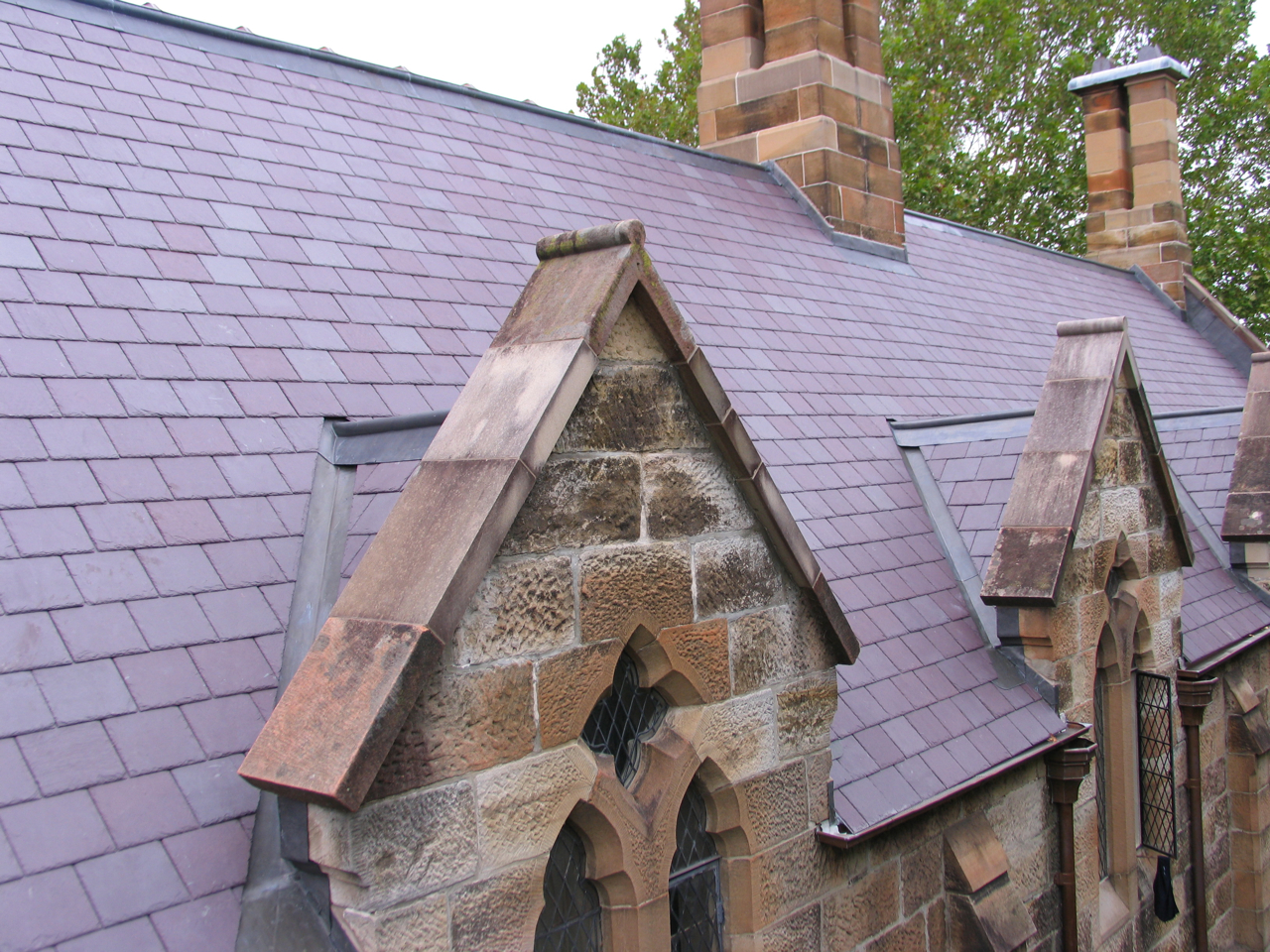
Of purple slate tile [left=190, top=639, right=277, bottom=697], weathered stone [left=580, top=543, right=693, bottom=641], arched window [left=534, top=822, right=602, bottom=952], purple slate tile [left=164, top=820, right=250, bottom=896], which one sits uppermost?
weathered stone [left=580, top=543, right=693, bottom=641]

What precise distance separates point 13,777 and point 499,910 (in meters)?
1.33

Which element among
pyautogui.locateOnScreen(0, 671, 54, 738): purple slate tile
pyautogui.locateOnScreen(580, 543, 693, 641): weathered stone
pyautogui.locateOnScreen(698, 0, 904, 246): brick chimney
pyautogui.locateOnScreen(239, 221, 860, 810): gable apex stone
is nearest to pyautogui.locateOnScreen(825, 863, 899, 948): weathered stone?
pyautogui.locateOnScreen(580, 543, 693, 641): weathered stone

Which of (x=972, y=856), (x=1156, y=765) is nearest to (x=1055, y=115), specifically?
(x=1156, y=765)

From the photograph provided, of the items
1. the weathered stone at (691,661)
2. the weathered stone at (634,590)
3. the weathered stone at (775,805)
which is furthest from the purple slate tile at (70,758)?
the weathered stone at (775,805)

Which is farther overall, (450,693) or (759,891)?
(759,891)

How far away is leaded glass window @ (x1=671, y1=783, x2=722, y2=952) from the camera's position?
4.30 meters

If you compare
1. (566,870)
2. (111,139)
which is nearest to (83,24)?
(111,139)

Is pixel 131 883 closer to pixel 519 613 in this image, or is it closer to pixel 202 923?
pixel 202 923

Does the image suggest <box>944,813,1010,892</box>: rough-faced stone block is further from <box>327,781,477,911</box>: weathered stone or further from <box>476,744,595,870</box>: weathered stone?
<box>327,781,477,911</box>: weathered stone

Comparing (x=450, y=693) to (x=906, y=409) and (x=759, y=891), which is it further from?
(x=906, y=409)

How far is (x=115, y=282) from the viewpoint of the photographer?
462cm

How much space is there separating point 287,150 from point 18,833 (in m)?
4.38

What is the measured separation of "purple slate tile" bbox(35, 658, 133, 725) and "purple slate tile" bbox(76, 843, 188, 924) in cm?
43

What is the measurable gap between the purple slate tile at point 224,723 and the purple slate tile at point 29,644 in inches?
15.3
